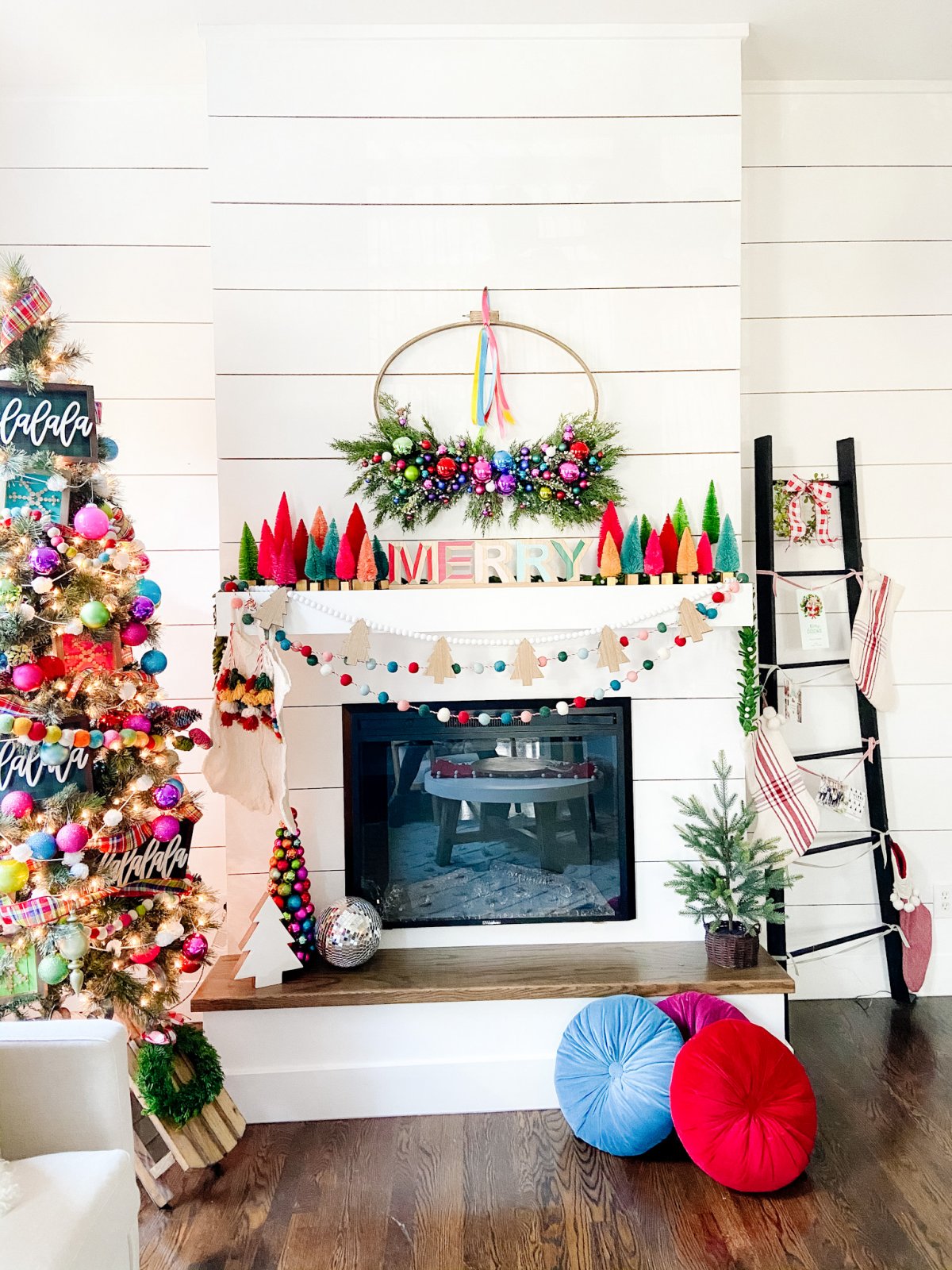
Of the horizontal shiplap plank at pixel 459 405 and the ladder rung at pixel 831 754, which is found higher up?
the horizontal shiplap plank at pixel 459 405

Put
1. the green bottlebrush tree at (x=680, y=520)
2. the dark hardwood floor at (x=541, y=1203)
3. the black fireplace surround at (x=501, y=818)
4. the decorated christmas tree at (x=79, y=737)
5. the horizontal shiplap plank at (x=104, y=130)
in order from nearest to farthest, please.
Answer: the dark hardwood floor at (x=541, y=1203) < the decorated christmas tree at (x=79, y=737) < the green bottlebrush tree at (x=680, y=520) < the black fireplace surround at (x=501, y=818) < the horizontal shiplap plank at (x=104, y=130)

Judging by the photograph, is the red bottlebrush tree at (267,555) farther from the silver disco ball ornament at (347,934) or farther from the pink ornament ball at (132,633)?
the silver disco ball ornament at (347,934)

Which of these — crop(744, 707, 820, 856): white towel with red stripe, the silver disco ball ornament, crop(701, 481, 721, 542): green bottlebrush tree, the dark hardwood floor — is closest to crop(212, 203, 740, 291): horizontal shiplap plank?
crop(701, 481, 721, 542): green bottlebrush tree

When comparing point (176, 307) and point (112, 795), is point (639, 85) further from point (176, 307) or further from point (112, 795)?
point (112, 795)

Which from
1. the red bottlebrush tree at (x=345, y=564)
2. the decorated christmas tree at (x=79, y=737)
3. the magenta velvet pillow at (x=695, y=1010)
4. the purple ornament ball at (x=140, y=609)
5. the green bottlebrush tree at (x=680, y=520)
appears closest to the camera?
the decorated christmas tree at (x=79, y=737)

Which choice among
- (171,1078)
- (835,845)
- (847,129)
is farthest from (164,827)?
(847,129)

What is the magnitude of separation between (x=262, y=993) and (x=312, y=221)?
2074mm

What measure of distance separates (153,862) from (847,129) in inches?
117

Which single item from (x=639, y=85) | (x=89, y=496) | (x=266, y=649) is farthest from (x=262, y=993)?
(x=639, y=85)

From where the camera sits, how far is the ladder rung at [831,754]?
2934mm

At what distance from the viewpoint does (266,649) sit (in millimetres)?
2445

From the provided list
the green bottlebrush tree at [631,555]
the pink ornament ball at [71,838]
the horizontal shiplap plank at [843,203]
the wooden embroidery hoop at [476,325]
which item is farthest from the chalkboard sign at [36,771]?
the horizontal shiplap plank at [843,203]

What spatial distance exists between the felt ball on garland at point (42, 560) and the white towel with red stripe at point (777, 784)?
6.31 feet

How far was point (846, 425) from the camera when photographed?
298 cm
